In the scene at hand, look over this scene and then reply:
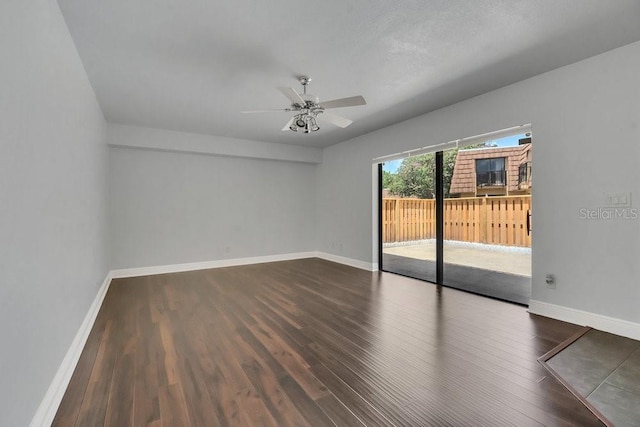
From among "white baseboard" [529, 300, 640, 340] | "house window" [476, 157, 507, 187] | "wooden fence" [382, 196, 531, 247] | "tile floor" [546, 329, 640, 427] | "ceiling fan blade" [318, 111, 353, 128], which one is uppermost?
"ceiling fan blade" [318, 111, 353, 128]

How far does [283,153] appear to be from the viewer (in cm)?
639

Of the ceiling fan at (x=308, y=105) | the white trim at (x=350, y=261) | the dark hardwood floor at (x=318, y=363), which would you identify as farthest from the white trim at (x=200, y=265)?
the ceiling fan at (x=308, y=105)

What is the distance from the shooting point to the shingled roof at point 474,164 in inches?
145

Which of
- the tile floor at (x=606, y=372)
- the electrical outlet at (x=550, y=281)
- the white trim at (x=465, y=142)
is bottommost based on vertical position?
the tile floor at (x=606, y=372)

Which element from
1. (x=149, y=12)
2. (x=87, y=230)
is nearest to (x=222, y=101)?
(x=149, y=12)

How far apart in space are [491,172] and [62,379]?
15.4 ft

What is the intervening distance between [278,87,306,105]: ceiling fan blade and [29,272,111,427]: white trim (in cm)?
264

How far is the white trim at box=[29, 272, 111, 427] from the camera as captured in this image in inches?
61.8

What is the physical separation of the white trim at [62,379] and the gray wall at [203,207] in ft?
7.80

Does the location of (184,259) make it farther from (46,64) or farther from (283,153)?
(46,64)

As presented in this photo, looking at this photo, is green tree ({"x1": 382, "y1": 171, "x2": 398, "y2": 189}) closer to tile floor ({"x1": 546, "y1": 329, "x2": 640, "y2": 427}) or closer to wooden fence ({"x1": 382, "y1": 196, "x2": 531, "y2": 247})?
wooden fence ({"x1": 382, "y1": 196, "x2": 531, "y2": 247})

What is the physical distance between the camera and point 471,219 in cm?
426

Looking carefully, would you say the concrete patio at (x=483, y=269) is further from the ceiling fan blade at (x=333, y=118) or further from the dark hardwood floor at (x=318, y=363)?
the ceiling fan blade at (x=333, y=118)

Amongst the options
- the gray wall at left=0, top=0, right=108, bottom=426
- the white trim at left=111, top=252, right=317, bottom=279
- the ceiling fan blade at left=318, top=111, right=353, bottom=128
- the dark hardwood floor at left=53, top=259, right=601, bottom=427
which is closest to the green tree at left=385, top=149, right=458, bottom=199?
the dark hardwood floor at left=53, top=259, right=601, bottom=427
